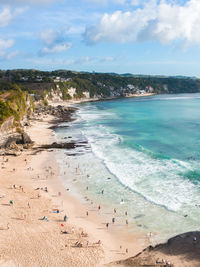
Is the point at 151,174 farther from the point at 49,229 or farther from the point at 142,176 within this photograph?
the point at 49,229

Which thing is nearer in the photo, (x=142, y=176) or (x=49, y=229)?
(x=49, y=229)

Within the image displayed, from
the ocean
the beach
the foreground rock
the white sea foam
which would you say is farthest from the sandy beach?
the white sea foam

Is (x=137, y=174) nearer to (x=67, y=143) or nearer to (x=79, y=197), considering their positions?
(x=79, y=197)

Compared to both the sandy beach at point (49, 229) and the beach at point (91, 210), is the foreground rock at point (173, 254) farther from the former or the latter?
the sandy beach at point (49, 229)

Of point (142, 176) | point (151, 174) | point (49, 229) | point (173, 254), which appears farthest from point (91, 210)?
point (151, 174)

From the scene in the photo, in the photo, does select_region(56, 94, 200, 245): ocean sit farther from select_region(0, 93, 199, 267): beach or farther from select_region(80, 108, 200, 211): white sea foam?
select_region(0, 93, 199, 267): beach

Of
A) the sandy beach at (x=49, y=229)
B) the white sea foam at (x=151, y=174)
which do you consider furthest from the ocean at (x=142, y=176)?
the sandy beach at (x=49, y=229)

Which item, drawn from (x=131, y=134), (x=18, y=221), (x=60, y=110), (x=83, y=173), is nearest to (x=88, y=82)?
(x=60, y=110)
